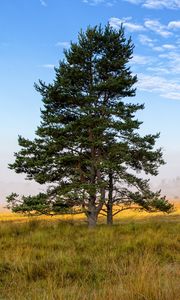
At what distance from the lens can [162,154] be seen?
21.6 metres

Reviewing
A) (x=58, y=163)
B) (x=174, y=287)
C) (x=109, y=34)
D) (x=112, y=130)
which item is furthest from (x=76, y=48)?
(x=174, y=287)

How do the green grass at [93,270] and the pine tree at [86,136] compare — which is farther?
the pine tree at [86,136]

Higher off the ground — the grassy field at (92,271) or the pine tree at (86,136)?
the pine tree at (86,136)

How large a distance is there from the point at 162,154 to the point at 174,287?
54.3 feet

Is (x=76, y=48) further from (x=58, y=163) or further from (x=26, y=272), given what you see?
(x=26, y=272)

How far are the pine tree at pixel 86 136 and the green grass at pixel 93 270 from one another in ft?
18.2

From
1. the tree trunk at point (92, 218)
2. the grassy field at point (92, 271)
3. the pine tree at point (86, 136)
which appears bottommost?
the grassy field at point (92, 271)

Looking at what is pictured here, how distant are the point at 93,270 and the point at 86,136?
13.5m

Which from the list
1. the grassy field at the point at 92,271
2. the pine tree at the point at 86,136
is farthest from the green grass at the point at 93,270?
the pine tree at the point at 86,136

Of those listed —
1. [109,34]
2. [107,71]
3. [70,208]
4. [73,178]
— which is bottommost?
[70,208]

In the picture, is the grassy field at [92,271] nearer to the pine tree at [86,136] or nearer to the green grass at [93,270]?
the green grass at [93,270]

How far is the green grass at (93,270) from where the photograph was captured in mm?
5449

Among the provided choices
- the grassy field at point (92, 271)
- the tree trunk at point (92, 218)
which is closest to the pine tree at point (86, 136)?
the tree trunk at point (92, 218)

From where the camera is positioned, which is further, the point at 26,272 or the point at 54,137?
the point at 54,137
